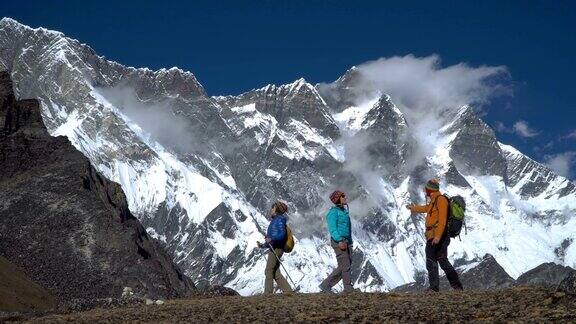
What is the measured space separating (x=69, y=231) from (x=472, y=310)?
58.2 metres

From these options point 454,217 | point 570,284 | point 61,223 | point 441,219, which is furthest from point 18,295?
point 61,223

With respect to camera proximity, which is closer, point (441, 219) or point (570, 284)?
point (570, 284)

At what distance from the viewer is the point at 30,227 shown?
68.4m

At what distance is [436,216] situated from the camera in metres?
22.7

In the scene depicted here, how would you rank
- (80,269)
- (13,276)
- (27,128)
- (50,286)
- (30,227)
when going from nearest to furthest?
(13,276), (50,286), (80,269), (30,227), (27,128)

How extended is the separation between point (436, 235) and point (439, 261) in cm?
88

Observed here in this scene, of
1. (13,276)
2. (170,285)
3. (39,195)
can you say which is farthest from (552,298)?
(39,195)

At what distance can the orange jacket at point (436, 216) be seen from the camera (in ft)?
73.5

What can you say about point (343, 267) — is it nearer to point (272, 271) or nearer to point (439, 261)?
point (272, 271)

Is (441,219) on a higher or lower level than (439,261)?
higher

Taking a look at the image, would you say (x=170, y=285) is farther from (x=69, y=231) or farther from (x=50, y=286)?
(x=50, y=286)

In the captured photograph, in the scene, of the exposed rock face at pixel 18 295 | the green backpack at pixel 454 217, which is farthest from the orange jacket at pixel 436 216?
the exposed rock face at pixel 18 295

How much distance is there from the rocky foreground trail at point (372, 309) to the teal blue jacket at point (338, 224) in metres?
2.93

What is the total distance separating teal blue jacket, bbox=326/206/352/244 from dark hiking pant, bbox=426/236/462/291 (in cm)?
215
